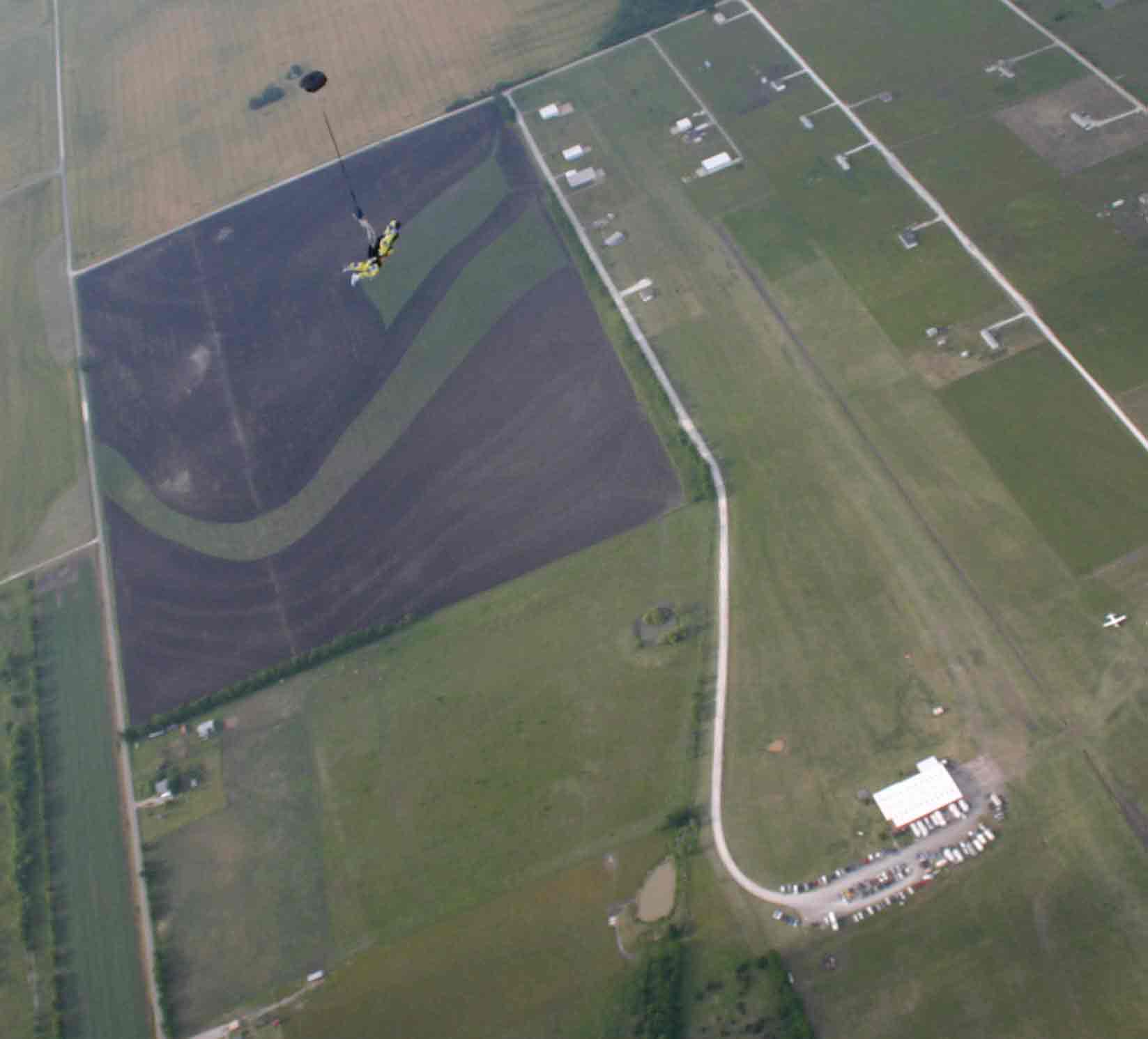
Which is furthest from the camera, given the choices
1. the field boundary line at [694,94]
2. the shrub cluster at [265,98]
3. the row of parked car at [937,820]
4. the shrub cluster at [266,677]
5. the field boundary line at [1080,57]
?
the shrub cluster at [265,98]

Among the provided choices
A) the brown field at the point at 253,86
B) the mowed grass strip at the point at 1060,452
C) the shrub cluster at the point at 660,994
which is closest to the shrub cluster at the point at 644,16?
the brown field at the point at 253,86

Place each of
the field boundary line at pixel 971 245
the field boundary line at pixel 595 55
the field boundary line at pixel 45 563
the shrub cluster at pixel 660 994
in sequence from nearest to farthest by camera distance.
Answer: the shrub cluster at pixel 660 994 → the field boundary line at pixel 971 245 → the field boundary line at pixel 45 563 → the field boundary line at pixel 595 55

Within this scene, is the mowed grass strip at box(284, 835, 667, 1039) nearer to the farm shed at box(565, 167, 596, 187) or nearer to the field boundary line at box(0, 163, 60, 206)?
the farm shed at box(565, 167, 596, 187)

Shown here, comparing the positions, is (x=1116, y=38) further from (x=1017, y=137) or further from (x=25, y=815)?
(x=25, y=815)

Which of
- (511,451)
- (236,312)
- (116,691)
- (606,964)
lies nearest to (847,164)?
(511,451)

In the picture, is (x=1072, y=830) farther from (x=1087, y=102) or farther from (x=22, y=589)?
(x=22, y=589)

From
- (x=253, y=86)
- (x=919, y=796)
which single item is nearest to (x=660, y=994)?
(x=919, y=796)

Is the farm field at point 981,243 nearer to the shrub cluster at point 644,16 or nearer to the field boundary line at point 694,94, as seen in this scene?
the field boundary line at point 694,94
